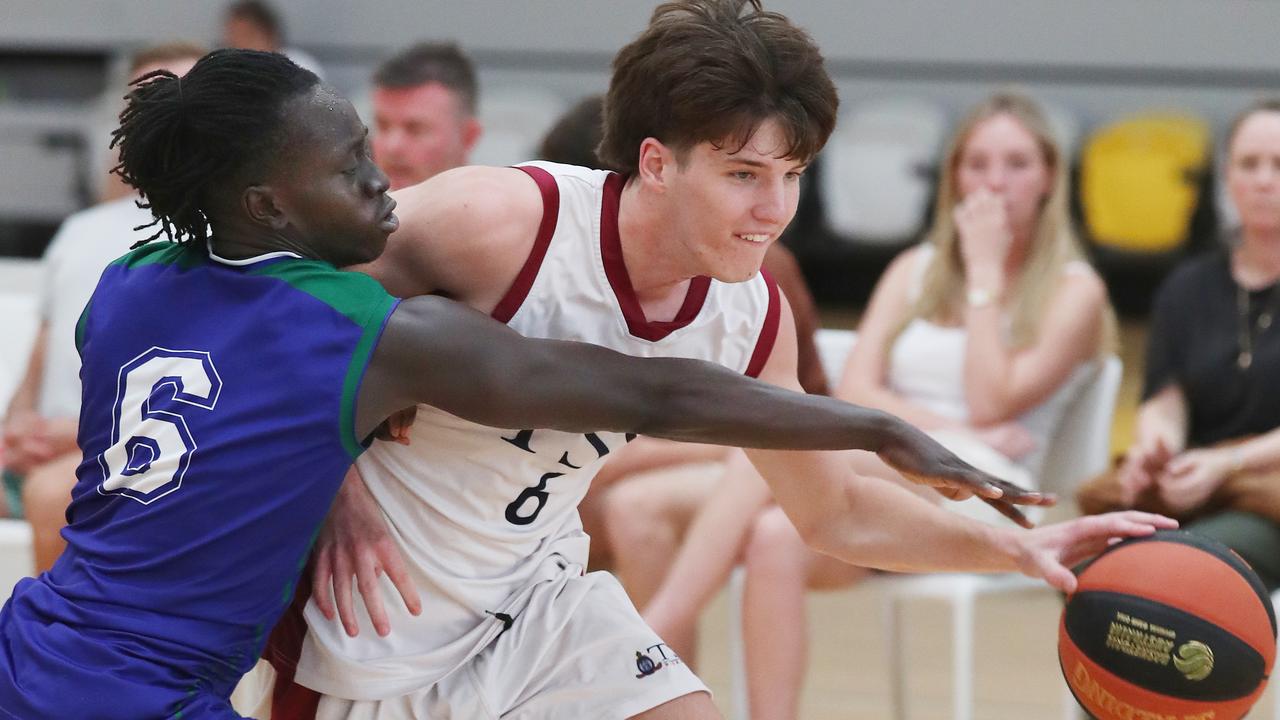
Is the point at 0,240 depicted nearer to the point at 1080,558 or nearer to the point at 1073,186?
the point at 1073,186

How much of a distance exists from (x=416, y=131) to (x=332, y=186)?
2299 mm

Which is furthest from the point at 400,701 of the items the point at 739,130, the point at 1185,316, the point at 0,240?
the point at 0,240

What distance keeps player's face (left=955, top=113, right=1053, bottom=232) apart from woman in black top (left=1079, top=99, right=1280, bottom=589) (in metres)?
0.41

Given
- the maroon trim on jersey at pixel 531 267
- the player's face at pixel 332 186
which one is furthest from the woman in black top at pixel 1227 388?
the player's face at pixel 332 186

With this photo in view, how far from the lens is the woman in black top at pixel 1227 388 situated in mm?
3445

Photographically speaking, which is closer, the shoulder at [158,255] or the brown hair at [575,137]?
the shoulder at [158,255]

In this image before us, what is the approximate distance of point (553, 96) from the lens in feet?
28.3

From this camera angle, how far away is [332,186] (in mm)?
1913

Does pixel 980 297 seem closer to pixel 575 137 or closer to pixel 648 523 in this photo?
pixel 648 523

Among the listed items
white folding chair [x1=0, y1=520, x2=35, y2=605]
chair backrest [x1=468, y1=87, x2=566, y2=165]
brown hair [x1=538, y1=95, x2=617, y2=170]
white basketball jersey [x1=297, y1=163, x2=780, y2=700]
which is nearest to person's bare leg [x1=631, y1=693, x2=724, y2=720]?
white basketball jersey [x1=297, y1=163, x2=780, y2=700]

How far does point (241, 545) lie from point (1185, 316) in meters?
2.81

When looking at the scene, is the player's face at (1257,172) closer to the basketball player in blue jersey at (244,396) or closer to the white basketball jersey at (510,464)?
the white basketball jersey at (510,464)

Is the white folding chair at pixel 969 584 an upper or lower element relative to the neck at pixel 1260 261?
lower

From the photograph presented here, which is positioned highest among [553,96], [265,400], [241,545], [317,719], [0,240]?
[265,400]
